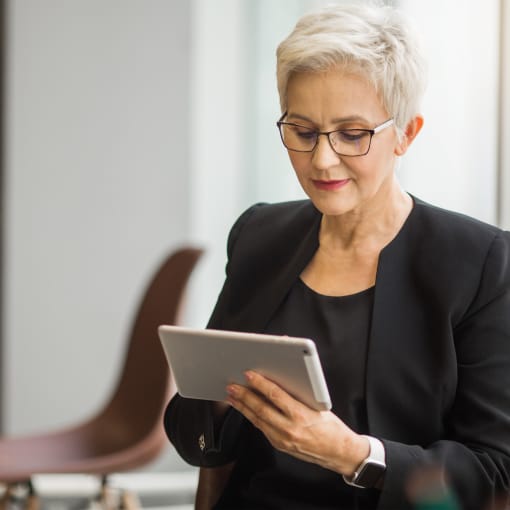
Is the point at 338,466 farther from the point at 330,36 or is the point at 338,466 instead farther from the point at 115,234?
the point at 115,234

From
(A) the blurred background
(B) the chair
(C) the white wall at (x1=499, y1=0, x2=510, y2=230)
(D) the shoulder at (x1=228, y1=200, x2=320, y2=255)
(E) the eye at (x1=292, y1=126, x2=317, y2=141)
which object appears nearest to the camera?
(E) the eye at (x1=292, y1=126, x2=317, y2=141)

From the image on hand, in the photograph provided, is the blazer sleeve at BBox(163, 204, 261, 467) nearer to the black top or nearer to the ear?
the black top

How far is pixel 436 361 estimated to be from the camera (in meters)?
1.52

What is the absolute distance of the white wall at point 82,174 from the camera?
13.0 ft

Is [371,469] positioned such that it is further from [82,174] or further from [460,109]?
[82,174]

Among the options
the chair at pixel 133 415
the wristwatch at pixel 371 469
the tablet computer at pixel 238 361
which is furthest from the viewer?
the chair at pixel 133 415

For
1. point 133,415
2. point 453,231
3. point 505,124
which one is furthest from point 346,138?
point 133,415

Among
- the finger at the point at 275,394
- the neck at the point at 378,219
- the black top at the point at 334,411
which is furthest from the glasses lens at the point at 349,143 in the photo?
the finger at the point at 275,394

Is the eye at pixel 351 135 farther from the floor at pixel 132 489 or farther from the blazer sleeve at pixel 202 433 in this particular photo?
the floor at pixel 132 489

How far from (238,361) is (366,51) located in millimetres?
502

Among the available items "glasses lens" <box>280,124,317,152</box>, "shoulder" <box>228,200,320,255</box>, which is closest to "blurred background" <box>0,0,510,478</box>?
"shoulder" <box>228,200,320,255</box>

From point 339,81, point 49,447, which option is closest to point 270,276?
point 339,81

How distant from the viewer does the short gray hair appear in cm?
148

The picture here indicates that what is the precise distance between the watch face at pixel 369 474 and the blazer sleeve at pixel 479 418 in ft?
0.04
